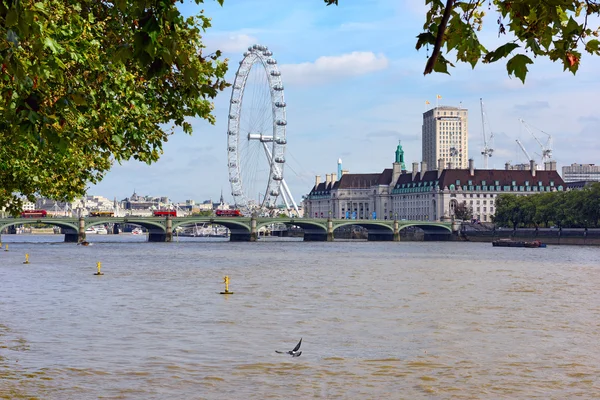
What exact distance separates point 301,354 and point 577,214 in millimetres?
128746

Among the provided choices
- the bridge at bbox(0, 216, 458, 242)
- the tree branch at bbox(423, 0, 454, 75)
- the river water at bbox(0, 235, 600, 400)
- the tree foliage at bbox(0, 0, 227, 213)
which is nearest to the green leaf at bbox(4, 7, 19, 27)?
the tree foliage at bbox(0, 0, 227, 213)

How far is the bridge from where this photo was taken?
155 metres

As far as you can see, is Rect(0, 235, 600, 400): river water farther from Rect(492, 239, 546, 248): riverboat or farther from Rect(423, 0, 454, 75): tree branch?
Rect(492, 239, 546, 248): riverboat

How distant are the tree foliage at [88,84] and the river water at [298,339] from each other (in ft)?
16.9

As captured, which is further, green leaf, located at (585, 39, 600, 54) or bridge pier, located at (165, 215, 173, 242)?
bridge pier, located at (165, 215, 173, 242)

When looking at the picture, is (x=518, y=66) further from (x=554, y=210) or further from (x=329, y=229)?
(x=329, y=229)

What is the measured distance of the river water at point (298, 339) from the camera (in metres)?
22.2

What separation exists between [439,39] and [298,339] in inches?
984

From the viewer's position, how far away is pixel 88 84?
1988cm

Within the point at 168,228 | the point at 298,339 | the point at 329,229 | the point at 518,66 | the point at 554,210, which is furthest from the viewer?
the point at 329,229

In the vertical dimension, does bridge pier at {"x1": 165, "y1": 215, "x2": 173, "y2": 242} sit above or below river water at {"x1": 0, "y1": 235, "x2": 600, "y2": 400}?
above

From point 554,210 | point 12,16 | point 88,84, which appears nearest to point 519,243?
point 554,210

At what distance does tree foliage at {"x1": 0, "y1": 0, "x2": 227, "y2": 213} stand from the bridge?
116 meters

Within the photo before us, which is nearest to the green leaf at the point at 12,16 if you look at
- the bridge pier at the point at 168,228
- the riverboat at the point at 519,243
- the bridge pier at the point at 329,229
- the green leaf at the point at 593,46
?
the green leaf at the point at 593,46
